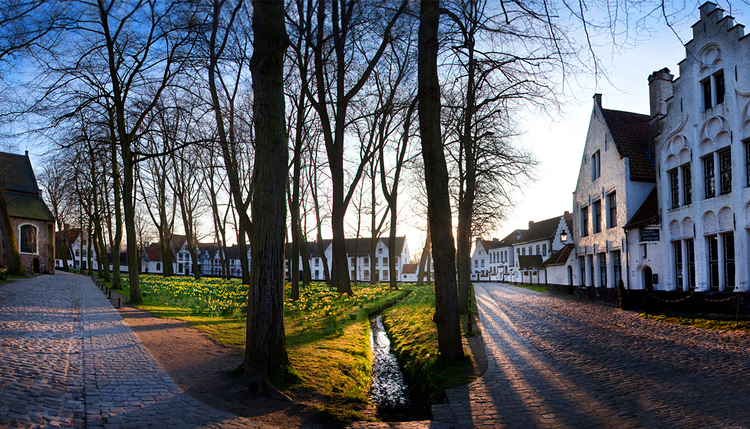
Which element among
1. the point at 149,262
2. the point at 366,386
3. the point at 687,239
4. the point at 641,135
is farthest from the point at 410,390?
the point at 149,262

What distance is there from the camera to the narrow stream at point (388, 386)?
22.5 ft

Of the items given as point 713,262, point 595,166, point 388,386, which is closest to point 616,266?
point 595,166

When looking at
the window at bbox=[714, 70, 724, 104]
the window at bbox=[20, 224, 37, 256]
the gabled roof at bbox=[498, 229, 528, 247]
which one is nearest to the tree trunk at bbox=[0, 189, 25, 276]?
the window at bbox=[20, 224, 37, 256]

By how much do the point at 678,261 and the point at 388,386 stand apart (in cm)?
1610

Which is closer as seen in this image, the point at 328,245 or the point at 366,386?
the point at 366,386

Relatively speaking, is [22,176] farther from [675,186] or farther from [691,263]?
[691,263]

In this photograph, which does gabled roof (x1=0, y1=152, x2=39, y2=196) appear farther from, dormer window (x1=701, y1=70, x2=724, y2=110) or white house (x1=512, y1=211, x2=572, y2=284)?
dormer window (x1=701, y1=70, x2=724, y2=110)

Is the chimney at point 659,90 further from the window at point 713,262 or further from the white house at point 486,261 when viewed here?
the white house at point 486,261

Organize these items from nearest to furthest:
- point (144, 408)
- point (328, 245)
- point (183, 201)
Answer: point (144, 408) → point (183, 201) → point (328, 245)

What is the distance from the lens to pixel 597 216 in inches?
1070

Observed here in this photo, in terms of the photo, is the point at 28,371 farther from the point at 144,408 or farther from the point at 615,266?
the point at 615,266

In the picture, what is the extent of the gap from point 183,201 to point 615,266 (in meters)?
29.6

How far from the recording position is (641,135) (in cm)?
2448

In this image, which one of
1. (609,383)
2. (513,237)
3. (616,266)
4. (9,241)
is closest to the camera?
(609,383)
